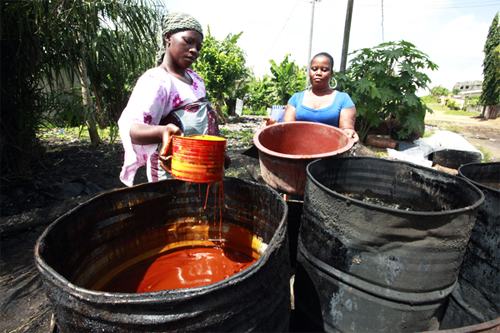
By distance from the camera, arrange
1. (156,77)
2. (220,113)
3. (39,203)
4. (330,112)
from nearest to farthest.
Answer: (156,77)
(330,112)
(39,203)
(220,113)

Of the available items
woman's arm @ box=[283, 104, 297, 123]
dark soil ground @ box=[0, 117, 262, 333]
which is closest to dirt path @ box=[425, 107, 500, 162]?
woman's arm @ box=[283, 104, 297, 123]

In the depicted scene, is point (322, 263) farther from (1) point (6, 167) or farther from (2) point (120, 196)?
(1) point (6, 167)

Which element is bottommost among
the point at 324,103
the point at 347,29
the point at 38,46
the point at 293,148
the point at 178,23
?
the point at 293,148

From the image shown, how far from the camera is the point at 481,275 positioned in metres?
1.17

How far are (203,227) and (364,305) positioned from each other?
3.25ft

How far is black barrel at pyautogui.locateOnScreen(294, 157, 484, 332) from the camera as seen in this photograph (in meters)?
0.95

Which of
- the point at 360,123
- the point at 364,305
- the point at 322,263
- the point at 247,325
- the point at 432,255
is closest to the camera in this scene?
the point at 247,325

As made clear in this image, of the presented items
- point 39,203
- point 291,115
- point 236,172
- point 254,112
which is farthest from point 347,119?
point 254,112

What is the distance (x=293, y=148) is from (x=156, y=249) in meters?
1.22

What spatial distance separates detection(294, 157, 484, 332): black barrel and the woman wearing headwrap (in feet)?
2.64

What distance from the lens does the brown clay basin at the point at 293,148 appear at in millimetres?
1524

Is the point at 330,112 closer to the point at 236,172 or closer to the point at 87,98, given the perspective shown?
the point at 236,172

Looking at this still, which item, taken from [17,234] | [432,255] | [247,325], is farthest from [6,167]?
[432,255]

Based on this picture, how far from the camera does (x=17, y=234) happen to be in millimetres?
2748
